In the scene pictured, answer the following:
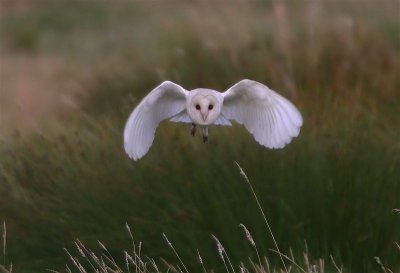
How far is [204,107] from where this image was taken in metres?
4.04

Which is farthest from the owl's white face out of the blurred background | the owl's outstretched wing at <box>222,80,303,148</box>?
the blurred background

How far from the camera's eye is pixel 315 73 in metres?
8.37

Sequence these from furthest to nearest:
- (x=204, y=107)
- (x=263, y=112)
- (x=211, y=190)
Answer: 1. (x=211, y=190)
2. (x=263, y=112)
3. (x=204, y=107)

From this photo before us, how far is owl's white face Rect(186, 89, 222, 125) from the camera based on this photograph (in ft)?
13.3

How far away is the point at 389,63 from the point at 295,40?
136cm

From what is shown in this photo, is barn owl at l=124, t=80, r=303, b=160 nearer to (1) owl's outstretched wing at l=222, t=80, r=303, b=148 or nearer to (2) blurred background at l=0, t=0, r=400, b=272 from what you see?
(1) owl's outstretched wing at l=222, t=80, r=303, b=148

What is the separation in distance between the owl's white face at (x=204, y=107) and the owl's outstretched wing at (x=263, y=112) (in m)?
0.18

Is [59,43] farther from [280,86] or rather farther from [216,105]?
[216,105]

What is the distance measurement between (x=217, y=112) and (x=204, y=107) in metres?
0.05

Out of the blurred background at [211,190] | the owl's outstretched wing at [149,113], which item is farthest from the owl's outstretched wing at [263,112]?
the blurred background at [211,190]

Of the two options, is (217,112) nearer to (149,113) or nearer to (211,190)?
(149,113)

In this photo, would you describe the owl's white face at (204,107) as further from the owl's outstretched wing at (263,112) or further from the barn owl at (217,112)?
the owl's outstretched wing at (263,112)

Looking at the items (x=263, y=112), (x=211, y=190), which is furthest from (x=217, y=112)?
(x=211, y=190)

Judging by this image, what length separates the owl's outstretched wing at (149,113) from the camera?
4.24 meters
